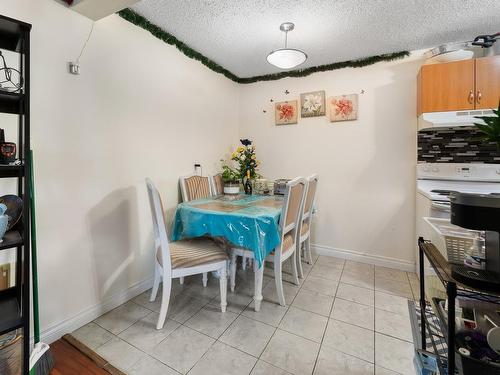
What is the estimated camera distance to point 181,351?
4.82 ft

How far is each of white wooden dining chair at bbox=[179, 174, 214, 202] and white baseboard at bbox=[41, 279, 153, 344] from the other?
0.88 meters

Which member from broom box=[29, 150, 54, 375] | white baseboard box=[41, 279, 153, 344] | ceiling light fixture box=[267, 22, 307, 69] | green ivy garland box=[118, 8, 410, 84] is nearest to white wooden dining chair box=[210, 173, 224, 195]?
white baseboard box=[41, 279, 153, 344]

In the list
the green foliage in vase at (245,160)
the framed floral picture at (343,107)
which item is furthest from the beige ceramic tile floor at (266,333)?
the framed floral picture at (343,107)

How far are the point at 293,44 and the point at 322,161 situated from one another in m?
1.36

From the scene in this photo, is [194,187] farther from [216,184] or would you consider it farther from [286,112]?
[286,112]

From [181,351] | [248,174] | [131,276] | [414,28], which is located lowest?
[181,351]

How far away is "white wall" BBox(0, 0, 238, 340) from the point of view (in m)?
1.51

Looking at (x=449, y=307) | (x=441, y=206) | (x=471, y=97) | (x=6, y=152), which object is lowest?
(x=449, y=307)

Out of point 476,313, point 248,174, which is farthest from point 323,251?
point 476,313

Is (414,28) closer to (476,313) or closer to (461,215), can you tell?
(461,215)

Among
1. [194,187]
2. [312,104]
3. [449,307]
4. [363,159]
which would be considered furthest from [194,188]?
[449,307]

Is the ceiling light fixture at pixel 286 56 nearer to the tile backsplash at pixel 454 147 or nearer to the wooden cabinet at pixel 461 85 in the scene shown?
the wooden cabinet at pixel 461 85

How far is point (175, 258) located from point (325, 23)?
231 cm

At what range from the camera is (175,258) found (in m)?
1.70
